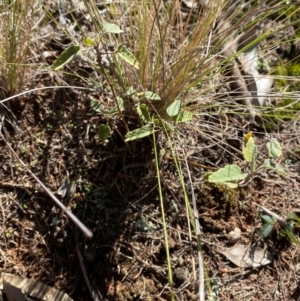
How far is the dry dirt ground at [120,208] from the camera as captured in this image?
1.26m

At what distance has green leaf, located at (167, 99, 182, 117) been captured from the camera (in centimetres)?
112

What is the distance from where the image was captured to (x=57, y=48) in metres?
1.47

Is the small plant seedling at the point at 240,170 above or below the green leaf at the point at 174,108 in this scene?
below

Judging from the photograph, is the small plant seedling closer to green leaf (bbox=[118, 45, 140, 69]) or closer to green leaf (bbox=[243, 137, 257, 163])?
green leaf (bbox=[243, 137, 257, 163])

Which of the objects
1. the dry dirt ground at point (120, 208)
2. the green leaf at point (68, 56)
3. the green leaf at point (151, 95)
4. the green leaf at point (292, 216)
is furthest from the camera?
the green leaf at point (292, 216)

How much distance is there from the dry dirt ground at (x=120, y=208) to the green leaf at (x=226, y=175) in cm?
13

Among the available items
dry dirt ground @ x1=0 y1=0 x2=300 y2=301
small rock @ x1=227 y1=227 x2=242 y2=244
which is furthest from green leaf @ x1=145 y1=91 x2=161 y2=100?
small rock @ x1=227 y1=227 x2=242 y2=244

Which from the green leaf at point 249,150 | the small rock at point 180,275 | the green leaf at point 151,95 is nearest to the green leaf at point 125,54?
the green leaf at point 151,95

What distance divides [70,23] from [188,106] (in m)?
0.49

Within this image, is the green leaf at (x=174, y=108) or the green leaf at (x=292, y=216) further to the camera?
the green leaf at (x=292, y=216)

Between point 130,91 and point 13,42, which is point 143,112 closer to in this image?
point 130,91

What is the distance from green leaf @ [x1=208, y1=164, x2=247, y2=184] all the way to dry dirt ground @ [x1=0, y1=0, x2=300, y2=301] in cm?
13

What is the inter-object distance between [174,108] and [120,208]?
1.17 feet

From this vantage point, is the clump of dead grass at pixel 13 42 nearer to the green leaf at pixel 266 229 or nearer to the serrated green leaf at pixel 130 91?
the serrated green leaf at pixel 130 91
